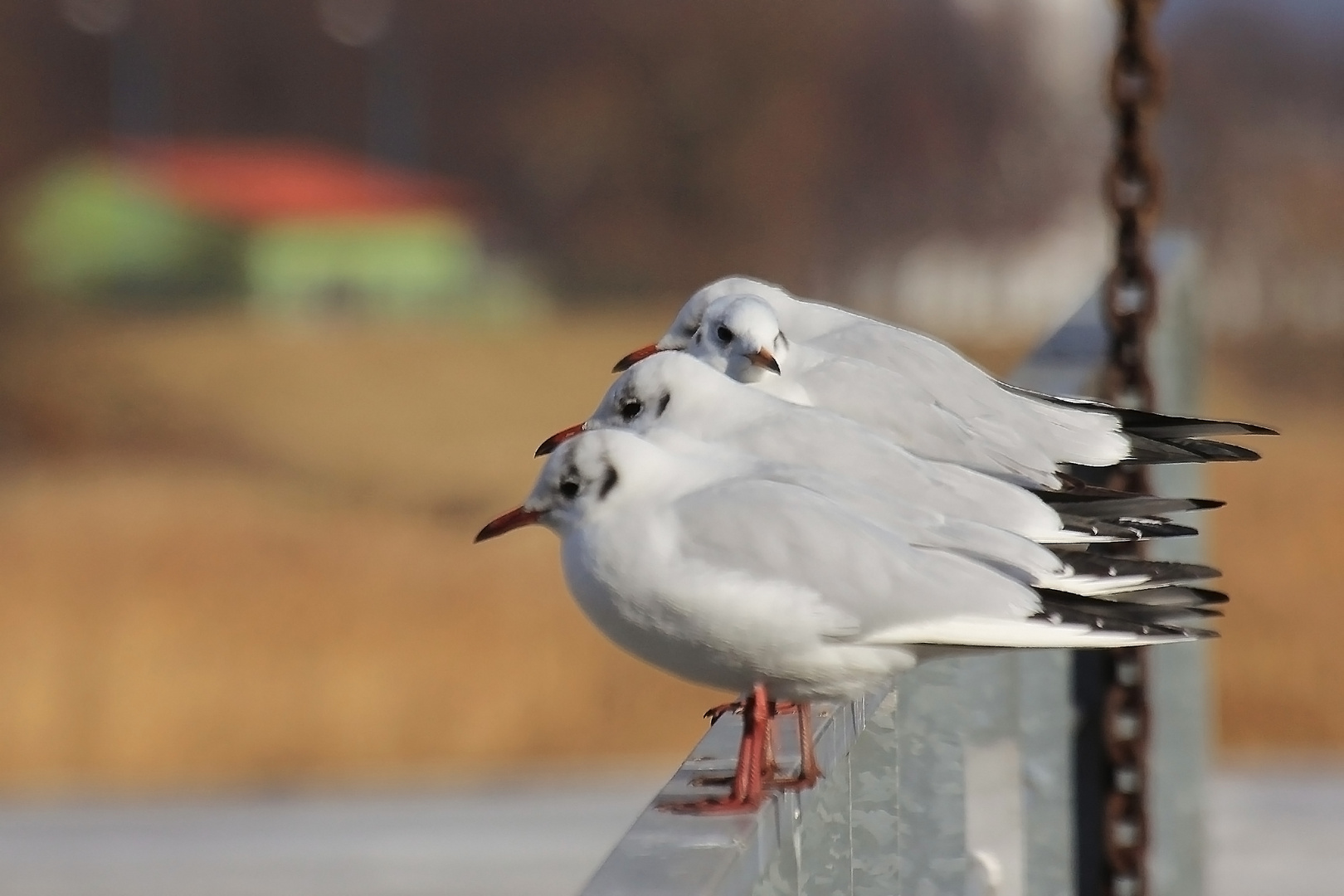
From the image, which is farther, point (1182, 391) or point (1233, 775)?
point (1233, 775)

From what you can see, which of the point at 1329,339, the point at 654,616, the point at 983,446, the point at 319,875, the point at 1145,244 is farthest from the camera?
the point at 1329,339

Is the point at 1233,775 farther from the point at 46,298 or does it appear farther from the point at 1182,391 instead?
the point at 46,298

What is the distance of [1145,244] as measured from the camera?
2.59m

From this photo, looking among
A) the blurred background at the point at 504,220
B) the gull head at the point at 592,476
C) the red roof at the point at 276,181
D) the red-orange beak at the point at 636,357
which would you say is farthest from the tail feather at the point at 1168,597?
the red roof at the point at 276,181


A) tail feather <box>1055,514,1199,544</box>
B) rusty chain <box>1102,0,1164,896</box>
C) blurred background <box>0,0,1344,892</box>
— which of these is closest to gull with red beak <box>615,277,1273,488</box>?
tail feather <box>1055,514,1199,544</box>

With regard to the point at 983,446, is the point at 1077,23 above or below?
above

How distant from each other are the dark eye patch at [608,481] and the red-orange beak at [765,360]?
50 cm

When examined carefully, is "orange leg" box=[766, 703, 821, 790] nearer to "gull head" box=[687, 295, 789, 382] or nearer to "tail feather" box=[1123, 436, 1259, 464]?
"gull head" box=[687, 295, 789, 382]

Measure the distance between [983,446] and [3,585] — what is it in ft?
25.8

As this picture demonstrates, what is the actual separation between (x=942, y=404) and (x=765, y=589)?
0.65m

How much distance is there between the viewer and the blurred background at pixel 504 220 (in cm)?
1190

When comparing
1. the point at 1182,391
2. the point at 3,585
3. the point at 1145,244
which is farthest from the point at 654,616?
the point at 3,585

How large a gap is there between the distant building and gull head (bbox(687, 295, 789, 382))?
10.7 metres

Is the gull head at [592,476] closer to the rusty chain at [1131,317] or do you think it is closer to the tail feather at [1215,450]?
the tail feather at [1215,450]
